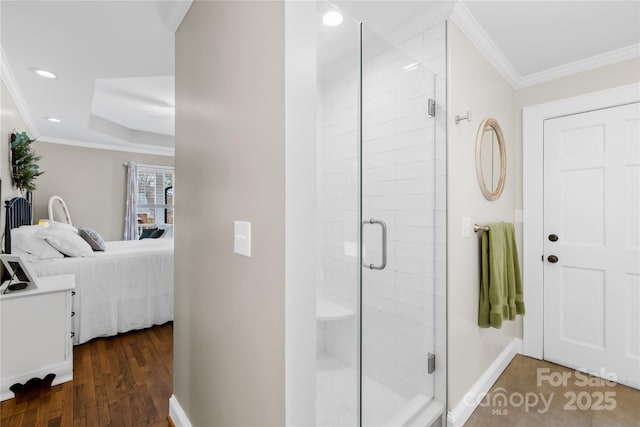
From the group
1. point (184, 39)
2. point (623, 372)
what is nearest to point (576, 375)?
point (623, 372)

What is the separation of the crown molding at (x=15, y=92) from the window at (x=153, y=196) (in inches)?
70.9

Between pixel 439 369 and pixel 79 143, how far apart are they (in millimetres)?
6036

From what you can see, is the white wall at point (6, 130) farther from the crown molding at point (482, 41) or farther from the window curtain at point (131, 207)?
the crown molding at point (482, 41)

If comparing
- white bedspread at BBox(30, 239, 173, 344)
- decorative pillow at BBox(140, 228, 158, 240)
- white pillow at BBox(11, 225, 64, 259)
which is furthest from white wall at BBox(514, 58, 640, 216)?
decorative pillow at BBox(140, 228, 158, 240)

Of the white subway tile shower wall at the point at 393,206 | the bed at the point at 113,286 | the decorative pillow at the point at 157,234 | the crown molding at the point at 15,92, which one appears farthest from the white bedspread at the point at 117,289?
the white subway tile shower wall at the point at 393,206

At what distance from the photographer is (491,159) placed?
7.12 feet

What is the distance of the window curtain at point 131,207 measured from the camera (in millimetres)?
5492

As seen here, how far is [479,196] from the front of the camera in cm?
200

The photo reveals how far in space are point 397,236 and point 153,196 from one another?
5.65m

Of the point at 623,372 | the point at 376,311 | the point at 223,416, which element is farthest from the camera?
the point at 623,372

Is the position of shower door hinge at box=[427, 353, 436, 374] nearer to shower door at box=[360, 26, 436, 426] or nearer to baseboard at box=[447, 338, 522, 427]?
shower door at box=[360, 26, 436, 426]

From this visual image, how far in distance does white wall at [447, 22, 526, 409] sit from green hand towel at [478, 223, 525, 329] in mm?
48

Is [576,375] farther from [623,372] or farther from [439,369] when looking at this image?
[439,369]

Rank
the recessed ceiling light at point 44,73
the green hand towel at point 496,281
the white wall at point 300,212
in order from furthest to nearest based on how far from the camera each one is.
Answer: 1. the recessed ceiling light at point 44,73
2. the green hand towel at point 496,281
3. the white wall at point 300,212
